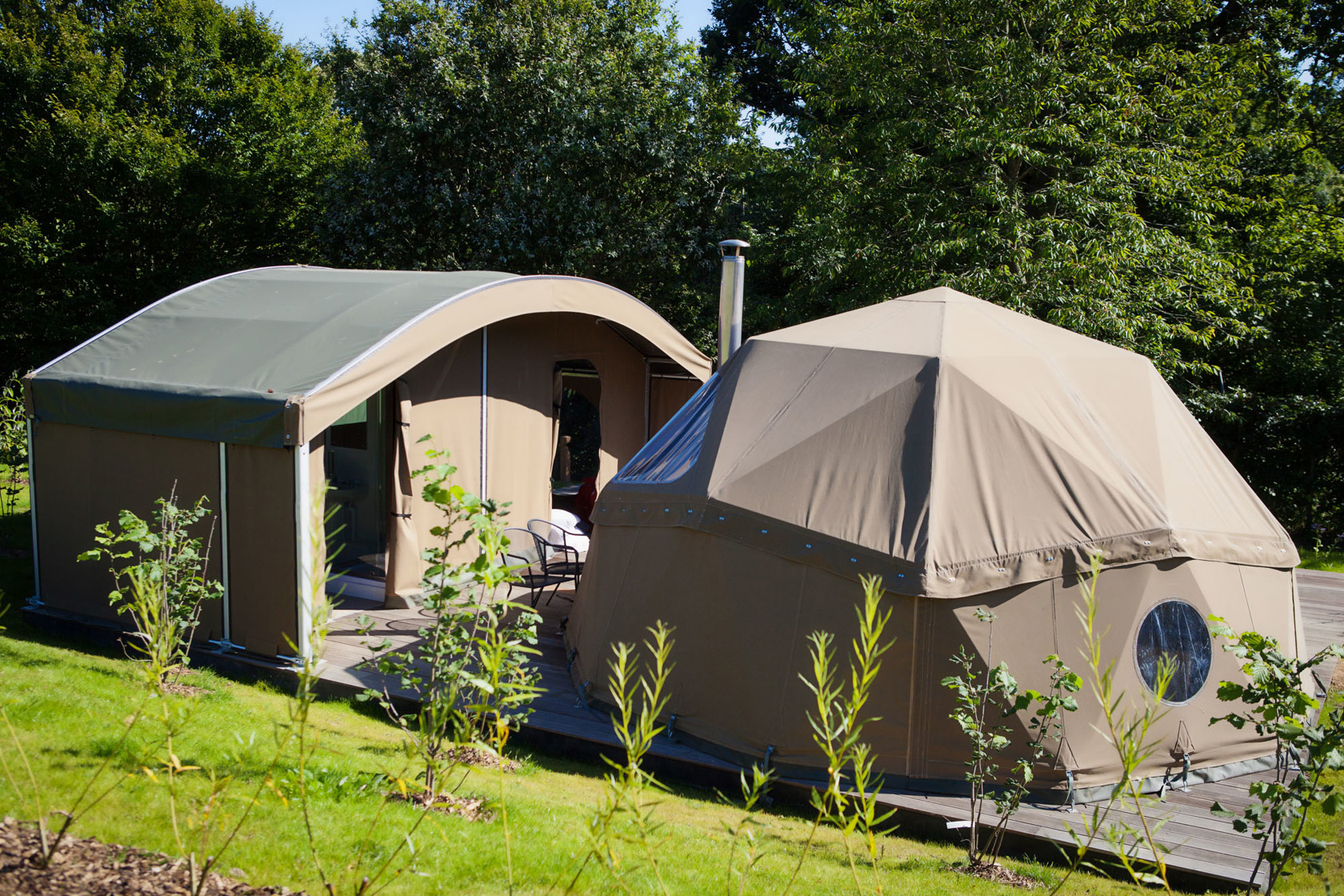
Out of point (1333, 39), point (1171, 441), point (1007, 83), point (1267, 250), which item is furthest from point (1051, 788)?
point (1333, 39)

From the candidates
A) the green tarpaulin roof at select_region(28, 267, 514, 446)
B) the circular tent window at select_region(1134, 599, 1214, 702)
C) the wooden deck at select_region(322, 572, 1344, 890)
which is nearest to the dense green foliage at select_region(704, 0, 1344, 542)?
the wooden deck at select_region(322, 572, 1344, 890)

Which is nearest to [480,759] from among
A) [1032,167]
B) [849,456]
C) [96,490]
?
[849,456]

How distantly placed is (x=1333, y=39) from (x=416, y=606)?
21.7m

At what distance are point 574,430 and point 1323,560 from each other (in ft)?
47.3

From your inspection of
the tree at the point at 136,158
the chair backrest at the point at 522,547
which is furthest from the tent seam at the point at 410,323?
the tree at the point at 136,158

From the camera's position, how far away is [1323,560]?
15422mm

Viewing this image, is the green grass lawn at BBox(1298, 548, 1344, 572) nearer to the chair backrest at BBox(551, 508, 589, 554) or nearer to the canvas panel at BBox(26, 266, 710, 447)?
the chair backrest at BBox(551, 508, 589, 554)

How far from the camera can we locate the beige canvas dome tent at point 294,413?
750 cm

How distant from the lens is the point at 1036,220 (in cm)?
1296

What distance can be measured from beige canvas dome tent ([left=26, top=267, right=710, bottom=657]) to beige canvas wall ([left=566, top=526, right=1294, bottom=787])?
2.70m

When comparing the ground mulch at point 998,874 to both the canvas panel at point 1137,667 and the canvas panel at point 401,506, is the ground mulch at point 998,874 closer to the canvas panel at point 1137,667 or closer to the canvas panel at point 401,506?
the canvas panel at point 1137,667

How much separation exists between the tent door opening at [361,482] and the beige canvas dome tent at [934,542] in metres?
4.26

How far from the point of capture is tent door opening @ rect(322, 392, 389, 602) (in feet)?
35.0

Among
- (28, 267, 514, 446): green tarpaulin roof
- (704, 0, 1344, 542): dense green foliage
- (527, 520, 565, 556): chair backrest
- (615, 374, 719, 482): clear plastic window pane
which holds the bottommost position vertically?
(527, 520, 565, 556): chair backrest
